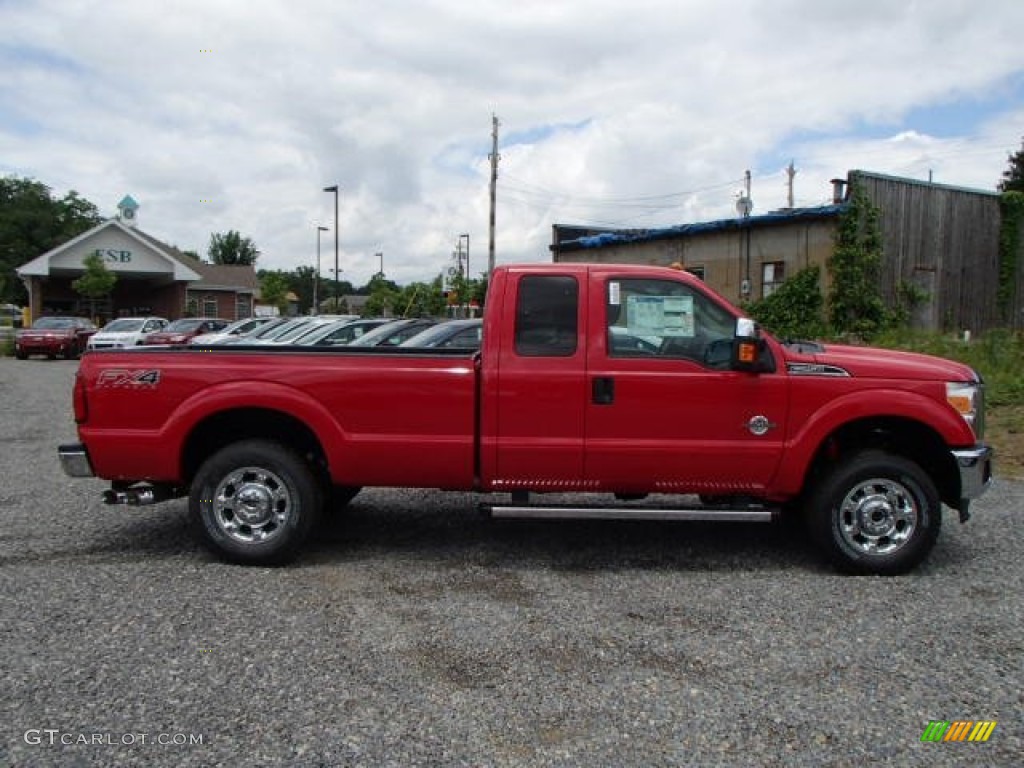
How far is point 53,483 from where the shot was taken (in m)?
7.90

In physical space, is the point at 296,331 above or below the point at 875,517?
above

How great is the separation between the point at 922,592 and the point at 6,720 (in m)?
4.86

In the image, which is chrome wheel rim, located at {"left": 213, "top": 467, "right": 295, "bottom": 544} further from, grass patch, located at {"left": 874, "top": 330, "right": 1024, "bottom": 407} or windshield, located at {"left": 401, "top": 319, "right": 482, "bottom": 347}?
grass patch, located at {"left": 874, "top": 330, "right": 1024, "bottom": 407}

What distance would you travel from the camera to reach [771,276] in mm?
21656

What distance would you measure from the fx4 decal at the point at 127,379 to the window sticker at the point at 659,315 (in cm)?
309

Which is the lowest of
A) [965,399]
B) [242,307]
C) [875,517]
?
[875,517]

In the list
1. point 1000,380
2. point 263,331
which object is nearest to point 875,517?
point 1000,380

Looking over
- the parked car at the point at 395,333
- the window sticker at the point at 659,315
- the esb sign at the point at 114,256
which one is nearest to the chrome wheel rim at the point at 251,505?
the window sticker at the point at 659,315

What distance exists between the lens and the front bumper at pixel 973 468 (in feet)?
16.7

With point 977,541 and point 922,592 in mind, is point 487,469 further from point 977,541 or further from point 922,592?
point 977,541

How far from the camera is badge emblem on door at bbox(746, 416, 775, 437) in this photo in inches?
203

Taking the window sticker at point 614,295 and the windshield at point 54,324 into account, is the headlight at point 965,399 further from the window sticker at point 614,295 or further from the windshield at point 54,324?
the windshield at point 54,324

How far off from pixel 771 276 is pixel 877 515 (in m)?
17.4

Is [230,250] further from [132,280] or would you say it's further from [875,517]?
[875,517]
